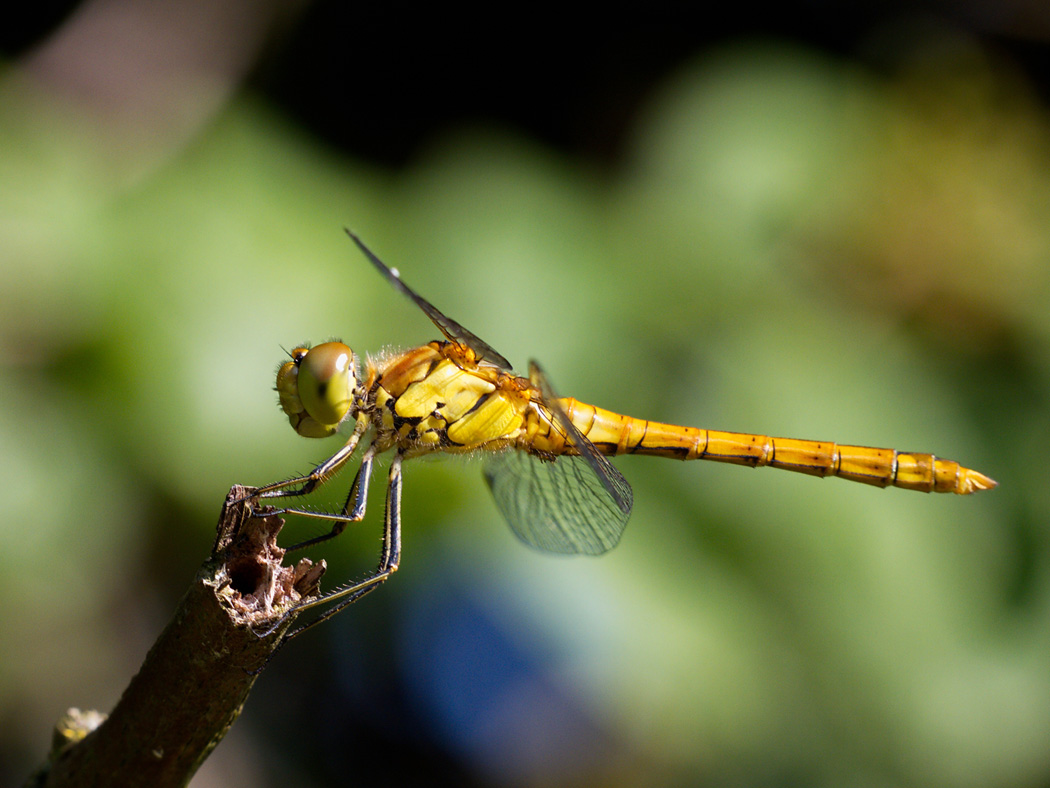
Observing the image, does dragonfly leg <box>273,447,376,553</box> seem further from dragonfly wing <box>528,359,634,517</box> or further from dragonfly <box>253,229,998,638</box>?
dragonfly wing <box>528,359,634,517</box>

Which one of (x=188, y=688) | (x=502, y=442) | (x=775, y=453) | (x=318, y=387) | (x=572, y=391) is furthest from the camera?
(x=572, y=391)

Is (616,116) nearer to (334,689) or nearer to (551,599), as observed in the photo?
(551,599)

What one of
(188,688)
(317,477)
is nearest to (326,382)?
(317,477)

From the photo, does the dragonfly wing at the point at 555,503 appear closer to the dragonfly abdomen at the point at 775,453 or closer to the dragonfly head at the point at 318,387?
the dragonfly abdomen at the point at 775,453

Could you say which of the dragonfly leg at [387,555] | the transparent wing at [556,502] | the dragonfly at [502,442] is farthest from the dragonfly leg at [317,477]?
the transparent wing at [556,502]

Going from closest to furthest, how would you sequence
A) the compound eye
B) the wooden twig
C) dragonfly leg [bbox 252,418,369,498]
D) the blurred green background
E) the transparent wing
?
1. the wooden twig
2. dragonfly leg [bbox 252,418,369,498]
3. the compound eye
4. the transparent wing
5. the blurred green background

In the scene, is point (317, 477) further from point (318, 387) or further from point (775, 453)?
point (775, 453)

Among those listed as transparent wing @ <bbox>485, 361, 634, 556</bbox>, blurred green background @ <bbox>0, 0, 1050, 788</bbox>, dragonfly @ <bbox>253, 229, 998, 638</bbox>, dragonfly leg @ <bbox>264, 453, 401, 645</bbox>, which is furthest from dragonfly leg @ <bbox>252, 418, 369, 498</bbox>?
blurred green background @ <bbox>0, 0, 1050, 788</bbox>
